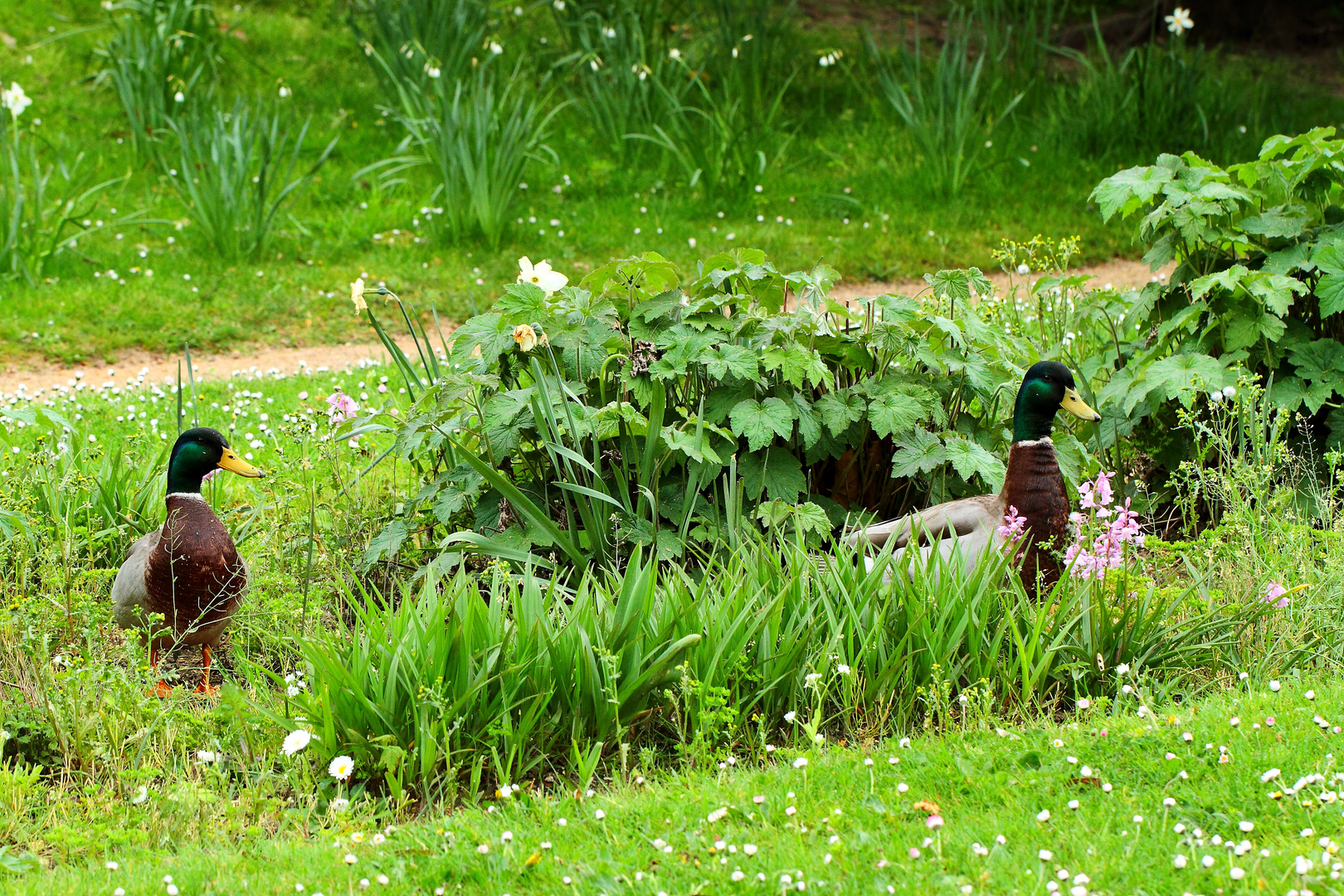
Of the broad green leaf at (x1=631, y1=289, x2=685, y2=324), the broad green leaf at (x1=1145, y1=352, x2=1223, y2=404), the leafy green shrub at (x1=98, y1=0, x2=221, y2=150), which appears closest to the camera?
the broad green leaf at (x1=631, y1=289, x2=685, y2=324)

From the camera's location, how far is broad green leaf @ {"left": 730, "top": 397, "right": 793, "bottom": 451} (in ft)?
12.2

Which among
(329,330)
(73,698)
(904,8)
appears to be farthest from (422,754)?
(904,8)

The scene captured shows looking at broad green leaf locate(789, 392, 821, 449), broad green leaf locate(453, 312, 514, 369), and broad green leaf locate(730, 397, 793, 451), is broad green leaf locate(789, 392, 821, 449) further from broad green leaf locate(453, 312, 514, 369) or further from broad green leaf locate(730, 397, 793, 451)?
broad green leaf locate(453, 312, 514, 369)

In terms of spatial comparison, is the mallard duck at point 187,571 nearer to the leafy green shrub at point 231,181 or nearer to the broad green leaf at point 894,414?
the broad green leaf at point 894,414

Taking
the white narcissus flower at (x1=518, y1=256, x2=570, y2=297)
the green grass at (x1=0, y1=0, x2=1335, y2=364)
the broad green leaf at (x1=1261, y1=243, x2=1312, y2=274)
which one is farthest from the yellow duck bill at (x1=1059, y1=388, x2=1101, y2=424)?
the green grass at (x1=0, y1=0, x2=1335, y2=364)

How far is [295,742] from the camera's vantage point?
9.20ft

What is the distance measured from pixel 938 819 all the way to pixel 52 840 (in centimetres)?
189

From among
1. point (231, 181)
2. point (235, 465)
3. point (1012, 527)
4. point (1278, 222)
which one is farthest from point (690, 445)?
point (231, 181)

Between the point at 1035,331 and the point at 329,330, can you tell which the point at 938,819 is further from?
the point at 329,330

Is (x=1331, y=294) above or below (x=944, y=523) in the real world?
above

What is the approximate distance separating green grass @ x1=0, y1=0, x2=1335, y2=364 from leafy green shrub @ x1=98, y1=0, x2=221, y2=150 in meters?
0.44

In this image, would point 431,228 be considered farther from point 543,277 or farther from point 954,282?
point 954,282

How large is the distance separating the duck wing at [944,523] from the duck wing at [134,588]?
6.58ft

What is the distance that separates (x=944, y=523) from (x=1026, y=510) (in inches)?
9.9
